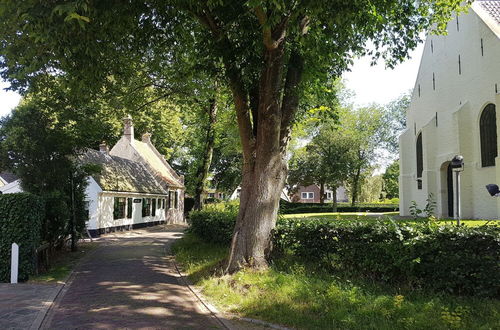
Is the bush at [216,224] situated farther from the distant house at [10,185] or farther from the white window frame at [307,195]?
the white window frame at [307,195]

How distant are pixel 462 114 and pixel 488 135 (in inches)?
89.2

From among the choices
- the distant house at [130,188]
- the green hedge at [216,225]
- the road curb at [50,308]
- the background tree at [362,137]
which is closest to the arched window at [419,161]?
the background tree at [362,137]

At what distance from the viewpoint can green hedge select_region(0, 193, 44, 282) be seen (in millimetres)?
10289

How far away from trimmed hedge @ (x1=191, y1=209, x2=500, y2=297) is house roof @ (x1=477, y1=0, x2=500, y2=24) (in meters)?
23.1

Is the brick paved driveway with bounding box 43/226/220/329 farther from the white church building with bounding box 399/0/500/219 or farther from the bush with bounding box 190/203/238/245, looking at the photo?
the white church building with bounding box 399/0/500/219

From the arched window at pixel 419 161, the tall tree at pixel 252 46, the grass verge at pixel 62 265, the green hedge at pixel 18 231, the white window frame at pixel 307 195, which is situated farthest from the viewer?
the white window frame at pixel 307 195

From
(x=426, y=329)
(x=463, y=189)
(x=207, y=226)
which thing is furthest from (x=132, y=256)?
(x=463, y=189)

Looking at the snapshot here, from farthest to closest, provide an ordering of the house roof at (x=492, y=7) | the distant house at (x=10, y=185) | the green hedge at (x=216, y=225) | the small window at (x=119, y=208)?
the small window at (x=119, y=208), the house roof at (x=492, y=7), the distant house at (x=10, y=185), the green hedge at (x=216, y=225)

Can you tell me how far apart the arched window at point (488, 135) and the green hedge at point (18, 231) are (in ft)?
73.7

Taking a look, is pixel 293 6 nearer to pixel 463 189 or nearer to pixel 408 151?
pixel 463 189

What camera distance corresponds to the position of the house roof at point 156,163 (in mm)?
39259

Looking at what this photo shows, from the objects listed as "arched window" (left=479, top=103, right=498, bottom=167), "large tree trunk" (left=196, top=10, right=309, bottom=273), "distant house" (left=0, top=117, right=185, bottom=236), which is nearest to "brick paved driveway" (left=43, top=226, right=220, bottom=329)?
"large tree trunk" (left=196, top=10, right=309, bottom=273)

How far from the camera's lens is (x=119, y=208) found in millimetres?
28156

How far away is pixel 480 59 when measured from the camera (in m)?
24.2
